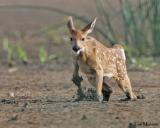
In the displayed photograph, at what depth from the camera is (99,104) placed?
367 inches

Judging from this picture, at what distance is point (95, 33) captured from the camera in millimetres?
16234

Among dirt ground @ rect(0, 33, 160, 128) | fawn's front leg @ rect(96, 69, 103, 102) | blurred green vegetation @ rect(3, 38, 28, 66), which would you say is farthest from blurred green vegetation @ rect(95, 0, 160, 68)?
fawn's front leg @ rect(96, 69, 103, 102)

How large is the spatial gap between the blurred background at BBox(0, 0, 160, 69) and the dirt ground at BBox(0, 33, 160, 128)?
930 millimetres

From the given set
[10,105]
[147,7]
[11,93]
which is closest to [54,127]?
[10,105]

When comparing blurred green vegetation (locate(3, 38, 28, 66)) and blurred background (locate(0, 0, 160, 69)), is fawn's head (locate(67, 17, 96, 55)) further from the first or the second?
blurred green vegetation (locate(3, 38, 28, 66))

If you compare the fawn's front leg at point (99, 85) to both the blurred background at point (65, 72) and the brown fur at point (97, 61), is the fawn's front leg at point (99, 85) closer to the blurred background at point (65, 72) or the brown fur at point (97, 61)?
the brown fur at point (97, 61)

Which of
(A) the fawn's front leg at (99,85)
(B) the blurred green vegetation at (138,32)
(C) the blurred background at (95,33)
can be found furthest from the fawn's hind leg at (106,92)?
(B) the blurred green vegetation at (138,32)

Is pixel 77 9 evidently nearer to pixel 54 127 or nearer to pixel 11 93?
pixel 11 93

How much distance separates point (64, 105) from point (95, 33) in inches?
274

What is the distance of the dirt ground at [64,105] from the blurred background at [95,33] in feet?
3.05

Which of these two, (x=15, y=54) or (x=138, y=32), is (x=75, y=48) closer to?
(x=138, y=32)

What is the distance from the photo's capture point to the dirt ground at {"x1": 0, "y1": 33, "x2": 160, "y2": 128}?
27.9 feet

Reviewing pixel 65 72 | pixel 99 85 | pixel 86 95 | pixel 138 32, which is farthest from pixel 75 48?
pixel 138 32

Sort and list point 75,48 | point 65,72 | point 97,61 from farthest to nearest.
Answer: point 65,72
point 97,61
point 75,48
